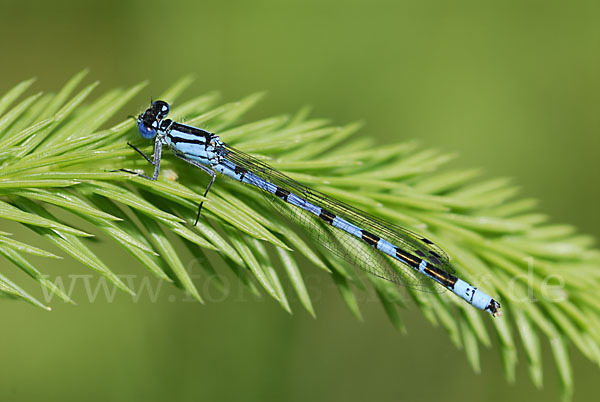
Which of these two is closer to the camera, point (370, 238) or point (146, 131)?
point (146, 131)

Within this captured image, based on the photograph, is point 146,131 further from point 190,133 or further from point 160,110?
point 190,133

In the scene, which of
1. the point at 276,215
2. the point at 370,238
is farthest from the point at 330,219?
the point at 276,215

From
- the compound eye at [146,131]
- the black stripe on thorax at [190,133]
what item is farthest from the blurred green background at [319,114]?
the compound eye at [146,131]

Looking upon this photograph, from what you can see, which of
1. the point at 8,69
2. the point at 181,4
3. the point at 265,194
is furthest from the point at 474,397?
the point at 8,69

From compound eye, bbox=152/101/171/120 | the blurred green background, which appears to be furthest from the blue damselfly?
the blurred green background

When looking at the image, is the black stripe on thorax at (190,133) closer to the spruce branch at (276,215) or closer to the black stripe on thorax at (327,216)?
the spruce branch at (276,215)

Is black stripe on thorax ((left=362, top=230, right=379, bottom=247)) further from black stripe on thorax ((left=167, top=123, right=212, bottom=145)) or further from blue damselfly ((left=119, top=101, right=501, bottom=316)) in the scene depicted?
black stripe on thorax ((left=167, top=123, right=212, bottom=145))

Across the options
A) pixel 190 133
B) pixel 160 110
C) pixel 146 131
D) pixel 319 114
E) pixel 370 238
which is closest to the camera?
pixel 146 131
